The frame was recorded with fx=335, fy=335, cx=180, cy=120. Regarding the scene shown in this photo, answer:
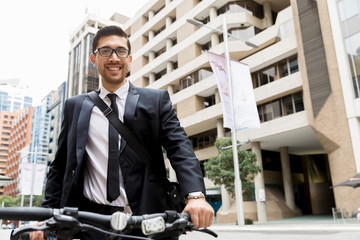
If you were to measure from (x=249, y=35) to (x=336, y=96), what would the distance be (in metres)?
11.5

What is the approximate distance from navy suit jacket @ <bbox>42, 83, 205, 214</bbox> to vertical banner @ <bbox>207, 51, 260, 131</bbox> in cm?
1605

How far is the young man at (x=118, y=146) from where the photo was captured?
1.85 meters

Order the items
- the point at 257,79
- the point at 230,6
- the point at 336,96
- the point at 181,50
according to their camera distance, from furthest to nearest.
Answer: the point at 181,50 < the point at 230,6 < the point at 257,79 < the point at 336,96

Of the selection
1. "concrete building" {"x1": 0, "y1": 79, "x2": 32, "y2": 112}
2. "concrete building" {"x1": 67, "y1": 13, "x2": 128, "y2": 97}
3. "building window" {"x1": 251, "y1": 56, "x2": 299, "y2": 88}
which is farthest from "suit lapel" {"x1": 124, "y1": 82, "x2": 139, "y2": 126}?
"concrete building" {"x1": 0, "y1": 79, "x2": 32, "y2": 112}

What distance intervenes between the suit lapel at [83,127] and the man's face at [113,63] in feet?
0.64

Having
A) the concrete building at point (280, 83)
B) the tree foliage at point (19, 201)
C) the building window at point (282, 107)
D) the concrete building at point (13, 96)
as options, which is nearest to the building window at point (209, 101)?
the concrete building at point (280, 83)

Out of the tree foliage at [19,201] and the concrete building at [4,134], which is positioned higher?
the concrete building at [4,134]

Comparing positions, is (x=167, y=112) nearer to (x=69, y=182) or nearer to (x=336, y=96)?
(x=69, y=182)

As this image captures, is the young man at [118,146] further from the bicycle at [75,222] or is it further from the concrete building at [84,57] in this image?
the concrete building at [84,57]

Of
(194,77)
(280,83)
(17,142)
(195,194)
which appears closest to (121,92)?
(195,194)

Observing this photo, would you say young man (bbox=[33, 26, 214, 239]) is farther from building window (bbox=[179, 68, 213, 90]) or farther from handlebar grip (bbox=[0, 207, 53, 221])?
building window (bbox=[179, 68, 213, 90])

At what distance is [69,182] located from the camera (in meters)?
1.93

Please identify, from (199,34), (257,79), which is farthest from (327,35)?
(199,34)

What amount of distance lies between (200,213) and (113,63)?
Answer: 3.46ft
